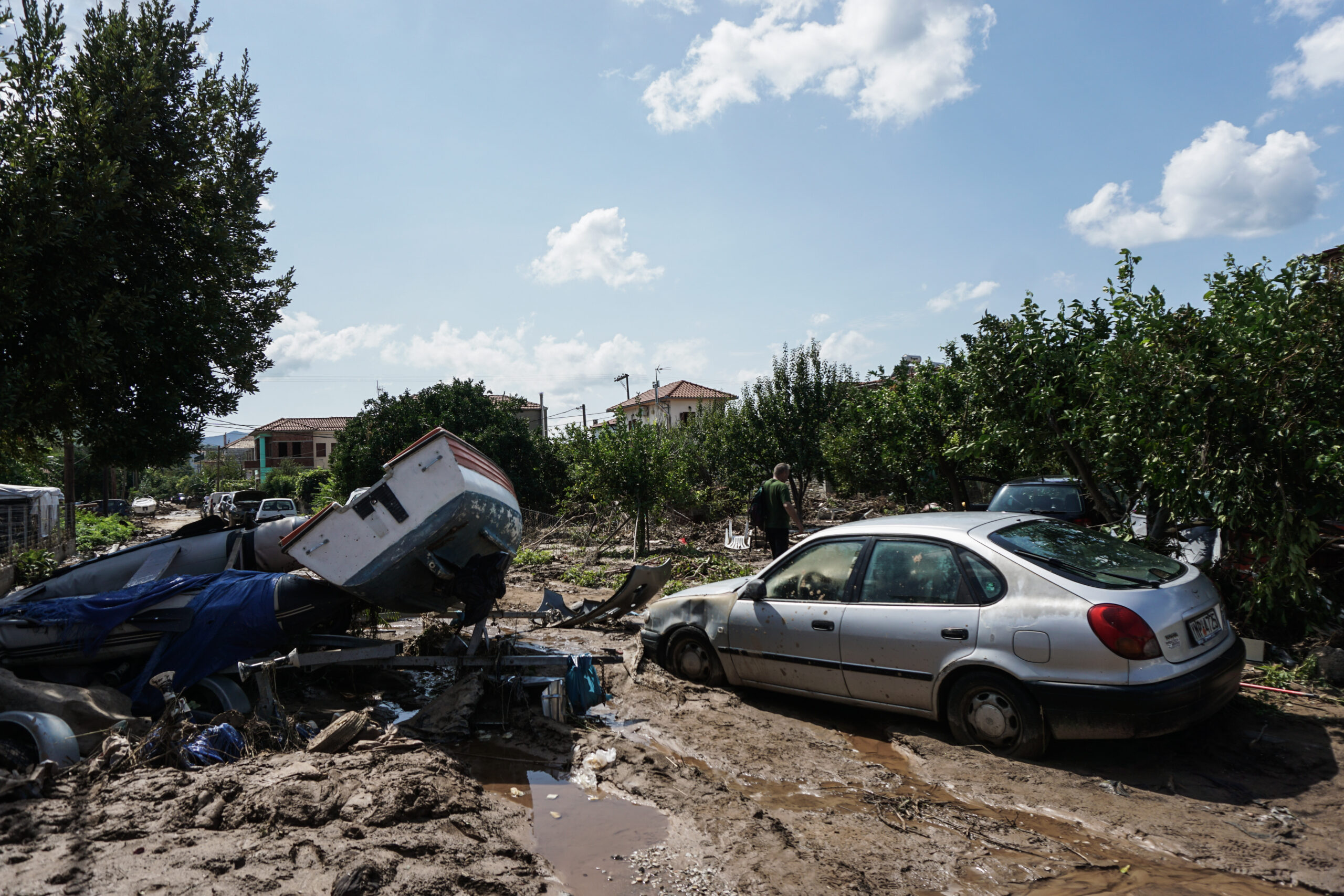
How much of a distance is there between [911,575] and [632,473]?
44.5 feet

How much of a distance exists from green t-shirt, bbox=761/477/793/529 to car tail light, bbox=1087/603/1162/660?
19.7 ft

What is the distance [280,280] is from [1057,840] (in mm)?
11371

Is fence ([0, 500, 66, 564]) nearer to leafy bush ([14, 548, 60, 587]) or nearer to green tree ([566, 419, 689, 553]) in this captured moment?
leafy bush ([14, 548, 60, 587])

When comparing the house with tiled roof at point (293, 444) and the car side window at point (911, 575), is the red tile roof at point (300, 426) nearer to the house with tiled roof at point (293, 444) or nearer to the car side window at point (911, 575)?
the house with tiled roof at point (293, 444)

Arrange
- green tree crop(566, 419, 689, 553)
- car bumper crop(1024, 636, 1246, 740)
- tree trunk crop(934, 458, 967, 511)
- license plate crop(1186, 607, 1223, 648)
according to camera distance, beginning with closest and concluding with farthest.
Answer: car bumper crop(1024, 636, 1246, 740) → license plate crop(1186, 607, 1223, 648) → tree trunk crop(934, 458, 967, 511) → green tree crop(566, 419, 689, 553)

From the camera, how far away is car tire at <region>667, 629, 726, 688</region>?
5.98 m

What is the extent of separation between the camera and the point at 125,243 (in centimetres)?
839

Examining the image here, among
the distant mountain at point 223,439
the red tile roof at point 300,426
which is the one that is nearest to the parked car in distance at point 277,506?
the distant mountain at point 223,439

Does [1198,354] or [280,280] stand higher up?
[280,280]

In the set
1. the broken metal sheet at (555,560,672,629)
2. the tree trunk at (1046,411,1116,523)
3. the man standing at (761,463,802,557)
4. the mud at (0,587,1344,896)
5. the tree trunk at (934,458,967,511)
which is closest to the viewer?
the mud at (0,587,1344,896)

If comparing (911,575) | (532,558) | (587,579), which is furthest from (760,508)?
(532,558)

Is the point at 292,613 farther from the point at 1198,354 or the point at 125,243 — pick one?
the point at 1198,354

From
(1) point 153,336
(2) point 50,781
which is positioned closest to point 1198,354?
(2) point 50,781

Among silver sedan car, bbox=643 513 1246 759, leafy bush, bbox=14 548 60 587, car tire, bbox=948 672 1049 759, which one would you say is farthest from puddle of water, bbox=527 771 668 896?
leafy bush, bbox=14 548 60 587
